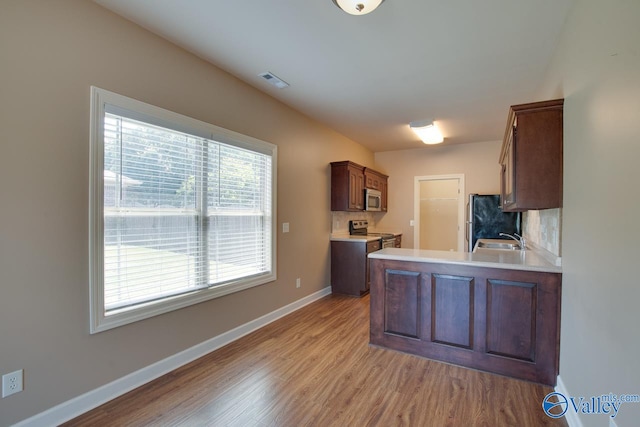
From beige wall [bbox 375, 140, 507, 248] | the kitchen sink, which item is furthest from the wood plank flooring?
beige wall [bbox 375, 140, 507, 248]

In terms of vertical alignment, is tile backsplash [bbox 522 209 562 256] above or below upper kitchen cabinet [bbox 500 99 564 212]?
below

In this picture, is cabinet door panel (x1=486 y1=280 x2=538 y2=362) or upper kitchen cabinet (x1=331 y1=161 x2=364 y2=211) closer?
cabinet door panel (x1=486 y1=280 x2=538 y2=362)

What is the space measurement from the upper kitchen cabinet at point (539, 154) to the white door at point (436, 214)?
13.5 ft

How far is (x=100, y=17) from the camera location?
1993mm

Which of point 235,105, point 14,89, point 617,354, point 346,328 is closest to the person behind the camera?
point 617,354

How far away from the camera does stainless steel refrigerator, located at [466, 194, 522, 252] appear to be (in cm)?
483

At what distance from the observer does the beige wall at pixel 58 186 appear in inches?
64.0

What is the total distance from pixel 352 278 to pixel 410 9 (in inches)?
144

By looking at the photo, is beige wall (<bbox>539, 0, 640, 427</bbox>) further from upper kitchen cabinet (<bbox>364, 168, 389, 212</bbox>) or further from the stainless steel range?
upper kitchen cabinet (<bbox>364, 168, 389, 212</bbox>)

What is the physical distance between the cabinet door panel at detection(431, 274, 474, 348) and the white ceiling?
6.54 ft

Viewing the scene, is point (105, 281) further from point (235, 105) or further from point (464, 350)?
point (464, 350)

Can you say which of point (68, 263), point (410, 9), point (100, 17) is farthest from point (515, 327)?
point (100, 17)

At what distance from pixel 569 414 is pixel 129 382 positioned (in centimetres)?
298

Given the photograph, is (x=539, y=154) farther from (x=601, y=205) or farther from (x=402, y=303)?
(x=402, y=303)
